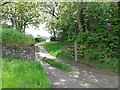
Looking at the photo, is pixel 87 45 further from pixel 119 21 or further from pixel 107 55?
pixel 119 21

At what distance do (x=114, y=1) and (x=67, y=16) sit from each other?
10.8 ft

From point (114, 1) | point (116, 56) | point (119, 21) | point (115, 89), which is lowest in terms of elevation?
point (115, 89)

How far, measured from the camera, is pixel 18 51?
16.8 feet

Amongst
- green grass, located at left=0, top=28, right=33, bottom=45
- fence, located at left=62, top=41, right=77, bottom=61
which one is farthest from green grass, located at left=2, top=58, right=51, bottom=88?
fence, located at left=62, top=41, right=77, bottom=61

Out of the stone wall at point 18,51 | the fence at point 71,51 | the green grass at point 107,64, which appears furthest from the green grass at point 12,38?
the green grass at point 107,64

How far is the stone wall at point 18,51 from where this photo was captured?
4840 mm

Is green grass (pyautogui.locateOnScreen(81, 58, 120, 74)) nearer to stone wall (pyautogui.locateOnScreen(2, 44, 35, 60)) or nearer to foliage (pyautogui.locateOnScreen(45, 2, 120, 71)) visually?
foliage (pyautogui.locateOnScreen(45, 2, 120, 71))

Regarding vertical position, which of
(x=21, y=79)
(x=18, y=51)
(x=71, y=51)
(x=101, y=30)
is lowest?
(x=71, y=51)

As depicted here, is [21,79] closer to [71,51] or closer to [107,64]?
[107,64]

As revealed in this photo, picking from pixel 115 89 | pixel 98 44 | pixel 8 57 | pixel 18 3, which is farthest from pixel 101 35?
pixel 18 3

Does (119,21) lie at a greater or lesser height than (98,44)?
greater

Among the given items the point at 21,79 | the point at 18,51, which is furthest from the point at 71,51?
the point at 21,79

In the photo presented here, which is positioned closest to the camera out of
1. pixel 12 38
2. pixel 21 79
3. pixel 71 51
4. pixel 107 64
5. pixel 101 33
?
pixel 21 79

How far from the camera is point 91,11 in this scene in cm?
686
